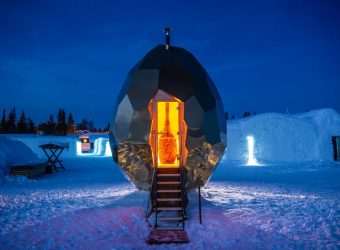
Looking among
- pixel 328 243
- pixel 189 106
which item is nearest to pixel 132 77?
pixel 189 106

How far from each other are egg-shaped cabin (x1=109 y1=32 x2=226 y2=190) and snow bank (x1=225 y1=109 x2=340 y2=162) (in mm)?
16058

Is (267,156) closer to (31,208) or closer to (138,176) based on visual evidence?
(138,176)

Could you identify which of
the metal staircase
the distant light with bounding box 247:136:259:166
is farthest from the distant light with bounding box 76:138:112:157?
the metal staircase

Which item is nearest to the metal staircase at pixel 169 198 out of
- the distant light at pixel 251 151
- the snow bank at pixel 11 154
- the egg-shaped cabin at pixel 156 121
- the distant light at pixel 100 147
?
the egg-shaped cabin at pixel 156 121

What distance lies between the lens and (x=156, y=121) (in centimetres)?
845

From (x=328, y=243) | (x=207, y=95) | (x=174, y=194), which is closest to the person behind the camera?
(x=328, y=243)

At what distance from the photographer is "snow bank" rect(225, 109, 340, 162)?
898 inches

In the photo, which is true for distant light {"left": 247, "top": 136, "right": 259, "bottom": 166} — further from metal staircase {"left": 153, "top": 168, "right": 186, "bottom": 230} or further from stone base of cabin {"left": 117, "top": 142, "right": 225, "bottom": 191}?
metal staircase {"left": 153, "top": 168, "right": 186, "bottom": 230}

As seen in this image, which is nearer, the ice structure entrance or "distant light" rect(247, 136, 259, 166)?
the ice structure entrance

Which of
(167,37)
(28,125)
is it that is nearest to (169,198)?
(167,37)

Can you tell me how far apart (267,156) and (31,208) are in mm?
19402

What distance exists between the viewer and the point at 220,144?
8.65 metres

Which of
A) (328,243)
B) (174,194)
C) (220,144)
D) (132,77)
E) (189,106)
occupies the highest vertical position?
(132,77)

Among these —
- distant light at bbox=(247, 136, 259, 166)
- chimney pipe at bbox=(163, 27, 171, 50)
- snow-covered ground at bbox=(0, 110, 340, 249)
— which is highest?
chimney pipe at bbox=(163, 27, 171, 50)
